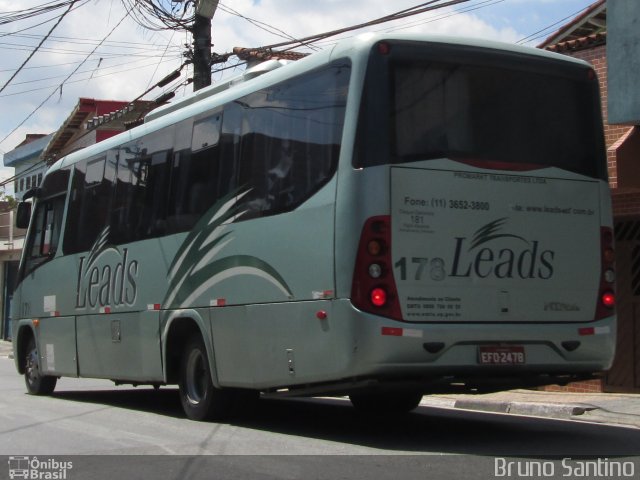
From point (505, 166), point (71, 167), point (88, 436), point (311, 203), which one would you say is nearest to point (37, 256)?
point (71, 167)

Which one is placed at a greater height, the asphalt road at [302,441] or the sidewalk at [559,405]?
the asphalt road at [302,441]

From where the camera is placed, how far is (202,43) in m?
19.4

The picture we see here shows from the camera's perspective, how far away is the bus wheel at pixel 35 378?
15359 mm

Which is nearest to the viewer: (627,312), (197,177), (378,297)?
(378,297)

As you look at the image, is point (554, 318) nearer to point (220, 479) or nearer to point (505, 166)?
point (505, 166)

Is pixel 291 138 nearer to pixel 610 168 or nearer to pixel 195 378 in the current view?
pixel 195 378

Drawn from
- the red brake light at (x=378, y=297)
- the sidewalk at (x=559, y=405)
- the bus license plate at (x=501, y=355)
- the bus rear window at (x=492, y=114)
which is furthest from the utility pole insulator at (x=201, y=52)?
the bus license plate at (x=501, y=355)

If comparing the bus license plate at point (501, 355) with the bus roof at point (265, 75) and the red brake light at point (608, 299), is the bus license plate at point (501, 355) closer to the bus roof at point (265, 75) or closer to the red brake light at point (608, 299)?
the red brake light at point (608, 299)

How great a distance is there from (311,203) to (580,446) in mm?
3172

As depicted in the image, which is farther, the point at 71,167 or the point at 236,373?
the point at 71,167

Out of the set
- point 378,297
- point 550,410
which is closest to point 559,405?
point 550,410

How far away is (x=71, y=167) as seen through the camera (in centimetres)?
1471

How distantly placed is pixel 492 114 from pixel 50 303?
8.18 meters

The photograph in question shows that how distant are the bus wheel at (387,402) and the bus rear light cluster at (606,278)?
285 centimetres
